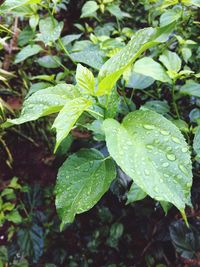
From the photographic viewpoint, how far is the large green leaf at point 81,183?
71 cm

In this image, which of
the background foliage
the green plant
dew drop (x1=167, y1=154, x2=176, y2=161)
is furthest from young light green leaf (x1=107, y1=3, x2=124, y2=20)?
dew drop (x1=167, y1=154, x2=176, y2=161)

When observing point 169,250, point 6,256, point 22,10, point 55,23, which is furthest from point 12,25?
point 169,250

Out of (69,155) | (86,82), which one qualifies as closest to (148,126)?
(86,82)

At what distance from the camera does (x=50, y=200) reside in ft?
4.90

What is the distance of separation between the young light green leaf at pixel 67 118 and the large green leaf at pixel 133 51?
0.06m

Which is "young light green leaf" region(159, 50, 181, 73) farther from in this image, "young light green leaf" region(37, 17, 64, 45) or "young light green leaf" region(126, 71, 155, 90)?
"young light green leaf" region(37, 17, 64, 45)

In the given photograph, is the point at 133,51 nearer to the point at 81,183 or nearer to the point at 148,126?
the point at 148,126

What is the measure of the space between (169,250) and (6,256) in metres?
0.74

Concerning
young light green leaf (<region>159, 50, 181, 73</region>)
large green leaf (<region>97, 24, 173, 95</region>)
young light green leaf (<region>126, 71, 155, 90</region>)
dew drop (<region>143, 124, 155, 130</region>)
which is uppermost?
large green leaf (<region>97, 24, 173, 95</region>)

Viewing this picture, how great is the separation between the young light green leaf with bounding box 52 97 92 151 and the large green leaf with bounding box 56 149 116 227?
0.21m

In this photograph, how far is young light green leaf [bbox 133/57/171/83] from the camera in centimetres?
82

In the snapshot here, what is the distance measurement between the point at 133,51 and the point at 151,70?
251 mm

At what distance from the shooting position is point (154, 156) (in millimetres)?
578

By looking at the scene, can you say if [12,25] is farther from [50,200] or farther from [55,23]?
[50,200]
